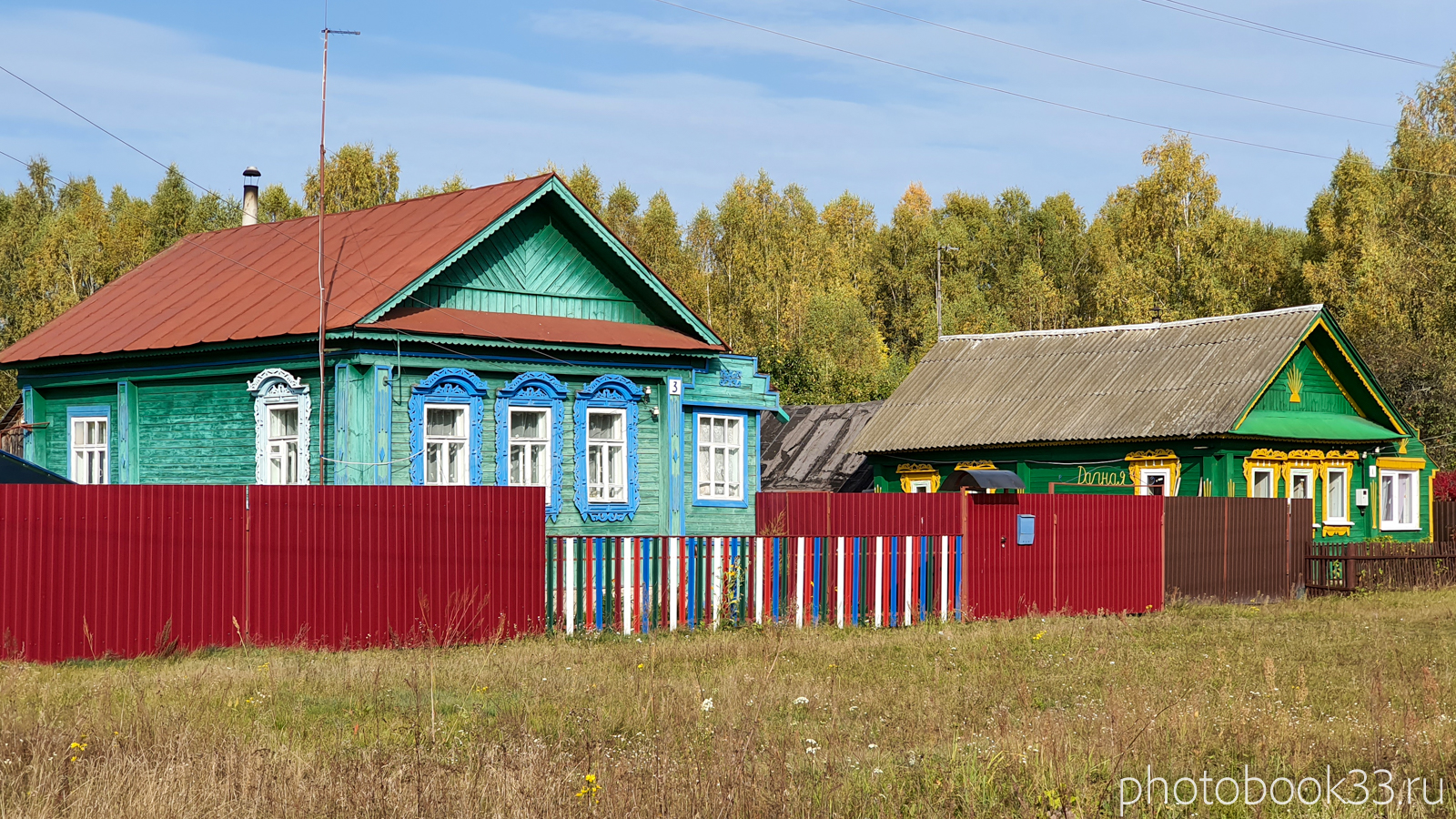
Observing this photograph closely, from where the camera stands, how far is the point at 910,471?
35.4m

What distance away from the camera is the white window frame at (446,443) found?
792 inches

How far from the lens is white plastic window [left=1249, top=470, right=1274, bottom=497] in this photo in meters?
30.5

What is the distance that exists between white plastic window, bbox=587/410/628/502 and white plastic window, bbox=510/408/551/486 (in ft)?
2.44

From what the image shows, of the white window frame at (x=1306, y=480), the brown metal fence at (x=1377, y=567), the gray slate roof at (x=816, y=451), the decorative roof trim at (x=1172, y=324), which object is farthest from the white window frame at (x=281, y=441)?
the white window frame at (x=1306, y=480)

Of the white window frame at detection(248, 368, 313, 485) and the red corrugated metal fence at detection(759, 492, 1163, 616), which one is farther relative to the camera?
the white window frame at detection(248, 368, 313, 485)

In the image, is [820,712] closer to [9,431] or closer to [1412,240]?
[9,431]

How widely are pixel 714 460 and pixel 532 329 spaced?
4.32 m

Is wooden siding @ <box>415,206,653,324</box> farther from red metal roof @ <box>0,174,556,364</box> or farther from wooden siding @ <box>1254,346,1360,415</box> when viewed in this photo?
wooden siding @ <box>1254,346,1360,415</box>

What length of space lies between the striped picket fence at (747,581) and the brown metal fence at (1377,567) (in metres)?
9.28

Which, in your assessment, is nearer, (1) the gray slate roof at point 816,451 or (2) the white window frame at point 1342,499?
(2) the white window frame at point 1342,499

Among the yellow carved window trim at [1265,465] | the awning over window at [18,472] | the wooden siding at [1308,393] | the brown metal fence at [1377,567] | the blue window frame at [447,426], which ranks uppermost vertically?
the wooden siding at [1308,393]

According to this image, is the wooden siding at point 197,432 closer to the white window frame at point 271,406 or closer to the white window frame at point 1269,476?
the white window frame at point 271,406

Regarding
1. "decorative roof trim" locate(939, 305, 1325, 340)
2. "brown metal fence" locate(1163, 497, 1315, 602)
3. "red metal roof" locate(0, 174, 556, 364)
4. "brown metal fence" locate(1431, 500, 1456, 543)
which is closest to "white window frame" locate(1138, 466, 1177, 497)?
"decorative roof trim" locate(939, 305, 1325, 340)

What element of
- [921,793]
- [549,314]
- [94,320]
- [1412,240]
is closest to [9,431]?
[94,320]
